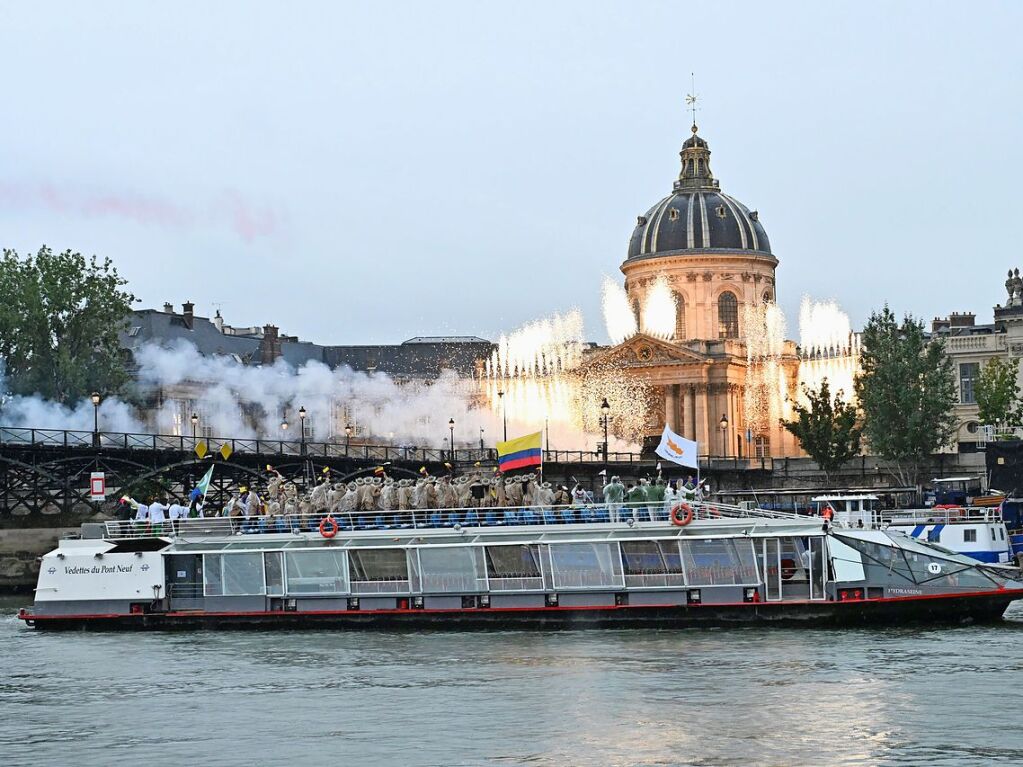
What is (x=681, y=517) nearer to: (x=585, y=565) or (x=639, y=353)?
(x=585, y=565)

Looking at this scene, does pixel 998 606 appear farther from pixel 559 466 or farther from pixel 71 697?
pixel 559 466

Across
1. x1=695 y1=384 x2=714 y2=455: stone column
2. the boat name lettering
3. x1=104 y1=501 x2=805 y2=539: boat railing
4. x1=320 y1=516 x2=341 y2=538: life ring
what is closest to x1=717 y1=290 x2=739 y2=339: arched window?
x1=695 y1=384 x2=714 y2=455: stone column

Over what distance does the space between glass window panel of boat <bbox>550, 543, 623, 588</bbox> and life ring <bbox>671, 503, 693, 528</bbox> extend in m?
1.84

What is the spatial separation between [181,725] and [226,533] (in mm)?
19973

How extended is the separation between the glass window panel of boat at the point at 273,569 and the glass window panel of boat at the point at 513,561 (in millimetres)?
6588

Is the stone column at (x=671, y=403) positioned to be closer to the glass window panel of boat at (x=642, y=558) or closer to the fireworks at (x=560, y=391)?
the fireworks at (x=560, y=391)

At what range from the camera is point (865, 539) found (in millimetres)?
52656

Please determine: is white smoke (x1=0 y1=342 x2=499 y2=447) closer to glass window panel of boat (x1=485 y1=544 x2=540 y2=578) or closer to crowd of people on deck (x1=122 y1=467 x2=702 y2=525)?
crowd of people on deck (x1=122 y1=467 x2=702 y2=525)

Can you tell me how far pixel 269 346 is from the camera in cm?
15550

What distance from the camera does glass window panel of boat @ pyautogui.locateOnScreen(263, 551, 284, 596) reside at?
57438 mm

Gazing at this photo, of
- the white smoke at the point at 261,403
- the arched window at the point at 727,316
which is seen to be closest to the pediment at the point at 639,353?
the arched window at the point at 727,316

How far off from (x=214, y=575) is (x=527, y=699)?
18.5 m

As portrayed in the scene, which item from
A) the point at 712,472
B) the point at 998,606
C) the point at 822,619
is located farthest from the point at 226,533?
the point at 712,472

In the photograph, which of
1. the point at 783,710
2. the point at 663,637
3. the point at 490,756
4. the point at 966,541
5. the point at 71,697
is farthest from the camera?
the point at 966,541
